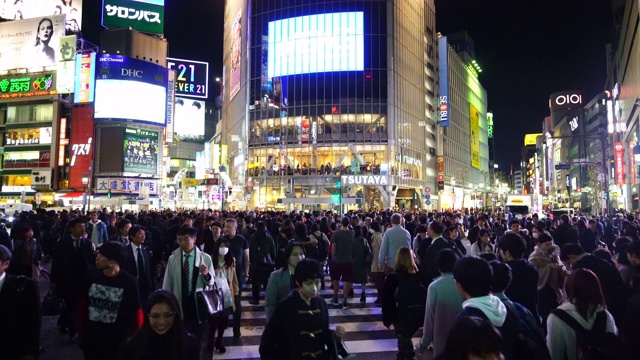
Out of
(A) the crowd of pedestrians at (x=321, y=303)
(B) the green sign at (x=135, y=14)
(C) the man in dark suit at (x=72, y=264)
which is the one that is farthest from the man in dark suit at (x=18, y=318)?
(B) the green sign at (x=135, y=14)


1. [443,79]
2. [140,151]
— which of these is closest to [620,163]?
[443,79]

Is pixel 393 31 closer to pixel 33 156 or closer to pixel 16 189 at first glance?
pixel 33 156

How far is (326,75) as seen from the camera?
5453 centimetres

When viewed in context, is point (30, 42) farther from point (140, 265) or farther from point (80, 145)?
point (140, 265)

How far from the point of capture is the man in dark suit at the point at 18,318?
3525 mm

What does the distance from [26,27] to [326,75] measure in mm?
40056

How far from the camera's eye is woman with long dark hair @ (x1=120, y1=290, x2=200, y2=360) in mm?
2803

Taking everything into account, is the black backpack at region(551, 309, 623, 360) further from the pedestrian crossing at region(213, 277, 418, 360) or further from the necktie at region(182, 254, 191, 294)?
the necktie at region(182, 254, 191, 294)

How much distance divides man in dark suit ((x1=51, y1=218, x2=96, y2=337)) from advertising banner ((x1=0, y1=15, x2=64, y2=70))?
58.1 m

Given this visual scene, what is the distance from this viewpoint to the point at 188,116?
85.7 m

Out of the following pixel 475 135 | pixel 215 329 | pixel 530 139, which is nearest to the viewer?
pixel 215 329

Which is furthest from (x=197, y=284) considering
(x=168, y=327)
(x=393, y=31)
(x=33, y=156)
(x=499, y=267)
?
(x=33, y=156)

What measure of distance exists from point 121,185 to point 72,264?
51027 mm

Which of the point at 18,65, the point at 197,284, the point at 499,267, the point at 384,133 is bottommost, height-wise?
the point at 197,284
